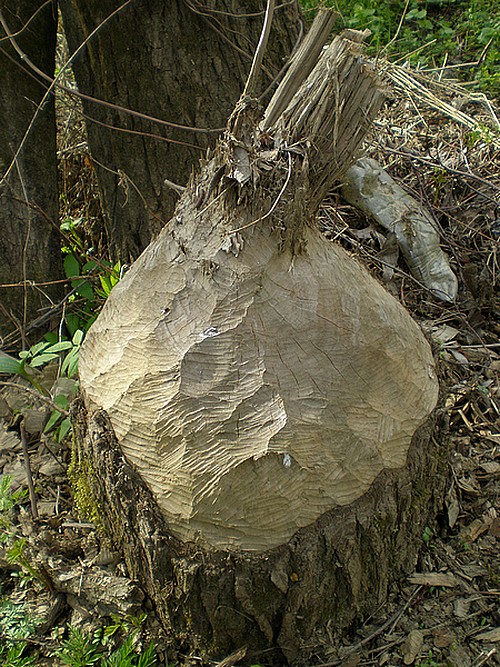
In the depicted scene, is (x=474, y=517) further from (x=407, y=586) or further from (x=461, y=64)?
(x=461, y=64)

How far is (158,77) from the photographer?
2.42m

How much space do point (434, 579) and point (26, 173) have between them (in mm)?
2036

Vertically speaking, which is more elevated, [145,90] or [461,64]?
[145,90]

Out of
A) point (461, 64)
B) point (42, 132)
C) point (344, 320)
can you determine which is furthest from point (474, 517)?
point (461, 64)

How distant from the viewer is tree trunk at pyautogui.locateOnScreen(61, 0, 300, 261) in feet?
7.65

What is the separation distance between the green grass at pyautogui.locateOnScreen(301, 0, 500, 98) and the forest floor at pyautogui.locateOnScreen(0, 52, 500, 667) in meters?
1.42

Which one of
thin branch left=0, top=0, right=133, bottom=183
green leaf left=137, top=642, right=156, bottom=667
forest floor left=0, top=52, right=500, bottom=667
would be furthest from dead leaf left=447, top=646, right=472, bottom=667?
thin branch left=0, top=0, right=133, bottom=183

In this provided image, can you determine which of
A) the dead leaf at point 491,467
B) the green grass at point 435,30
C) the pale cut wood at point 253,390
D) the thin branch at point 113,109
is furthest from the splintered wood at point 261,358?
the green grass at point 435,30

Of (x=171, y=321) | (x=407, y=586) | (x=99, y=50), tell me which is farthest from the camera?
(x=99, y=50)

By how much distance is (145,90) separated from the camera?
2449 millimetres

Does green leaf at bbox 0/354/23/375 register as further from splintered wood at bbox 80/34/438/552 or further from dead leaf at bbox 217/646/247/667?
dead leaf at bbox 217/646/247/667

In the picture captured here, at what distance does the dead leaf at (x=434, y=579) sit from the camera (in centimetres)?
182

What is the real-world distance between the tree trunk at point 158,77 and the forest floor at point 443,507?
522mm

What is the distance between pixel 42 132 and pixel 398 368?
1710mm
